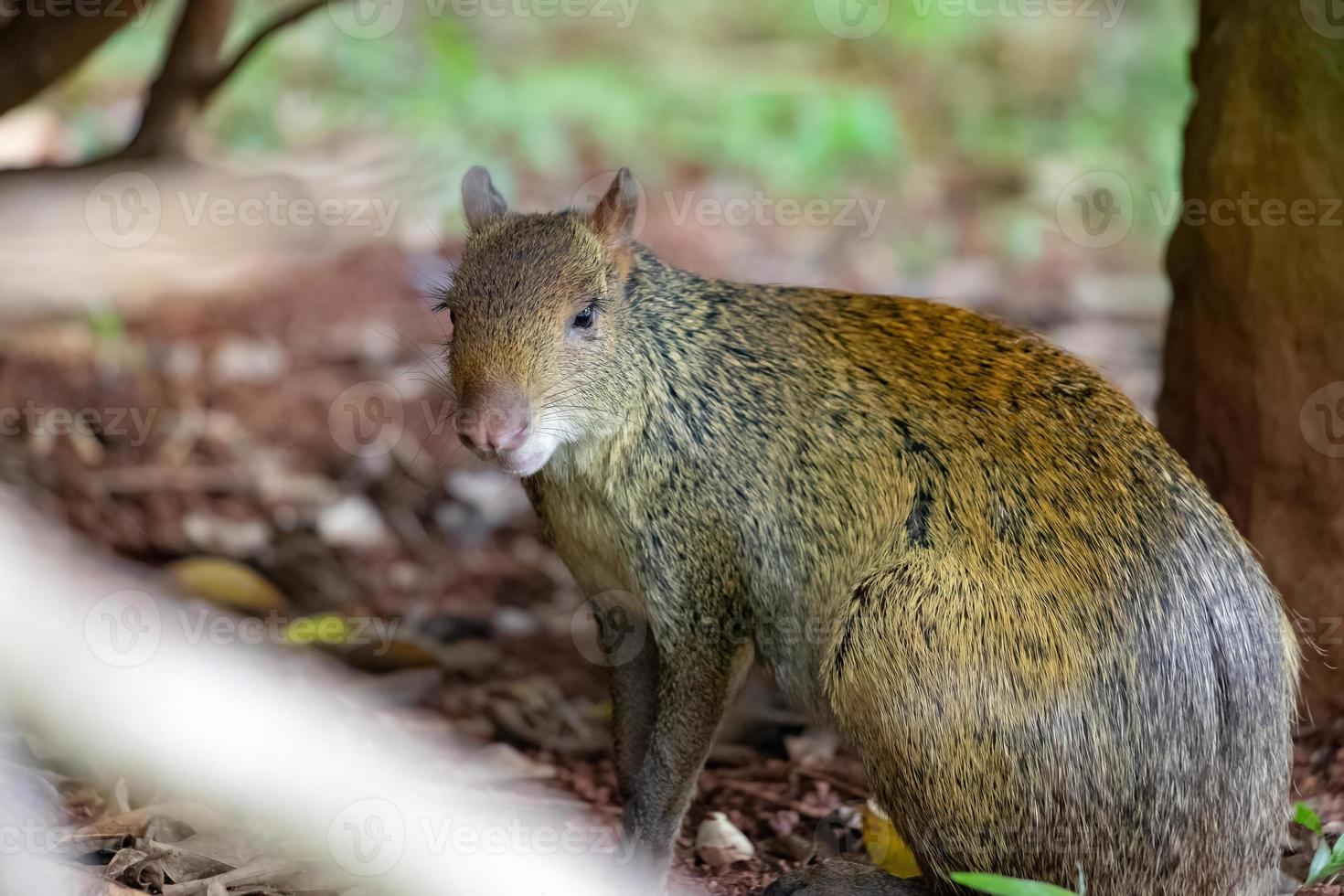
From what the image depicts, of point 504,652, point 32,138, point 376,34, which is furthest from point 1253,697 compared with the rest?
point 376,34

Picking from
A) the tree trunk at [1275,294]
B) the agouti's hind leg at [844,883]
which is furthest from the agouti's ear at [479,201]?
the tree trunk at [1275,294]

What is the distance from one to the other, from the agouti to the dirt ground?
784 mm

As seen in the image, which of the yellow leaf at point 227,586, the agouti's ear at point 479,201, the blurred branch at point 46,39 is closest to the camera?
the agouti's ear at point 479,201

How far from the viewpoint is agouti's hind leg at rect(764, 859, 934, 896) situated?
3791 mm

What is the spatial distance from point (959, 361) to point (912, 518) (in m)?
0.60

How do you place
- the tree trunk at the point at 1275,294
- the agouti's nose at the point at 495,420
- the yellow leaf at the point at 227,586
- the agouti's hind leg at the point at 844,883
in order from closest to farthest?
the agouti's nose at the point at 495,420 < the agouti's hind leg at the point at 844,883 < the tree trunk at the point at 1275,294 < the yellow leaf at the point at 227,586

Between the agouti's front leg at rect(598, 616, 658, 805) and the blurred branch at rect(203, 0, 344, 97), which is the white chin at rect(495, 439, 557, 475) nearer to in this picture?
the agouti's front leg at rect(598, 616, 658, 805)

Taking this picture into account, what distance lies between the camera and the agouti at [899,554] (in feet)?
11.5

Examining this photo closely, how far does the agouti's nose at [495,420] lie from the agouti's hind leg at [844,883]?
1478 mm

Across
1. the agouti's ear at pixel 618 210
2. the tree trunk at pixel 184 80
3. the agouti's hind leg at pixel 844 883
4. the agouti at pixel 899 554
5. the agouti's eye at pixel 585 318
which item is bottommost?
the agouti's hind leg at pixel 844 883

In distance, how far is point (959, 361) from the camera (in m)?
4.20

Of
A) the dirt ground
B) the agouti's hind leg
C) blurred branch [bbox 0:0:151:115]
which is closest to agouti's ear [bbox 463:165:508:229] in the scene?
the dirt ground

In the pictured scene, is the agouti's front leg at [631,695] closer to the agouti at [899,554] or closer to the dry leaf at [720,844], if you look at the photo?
the agouti at [899,554]

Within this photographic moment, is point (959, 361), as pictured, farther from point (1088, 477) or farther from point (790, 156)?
point (790, 156)
